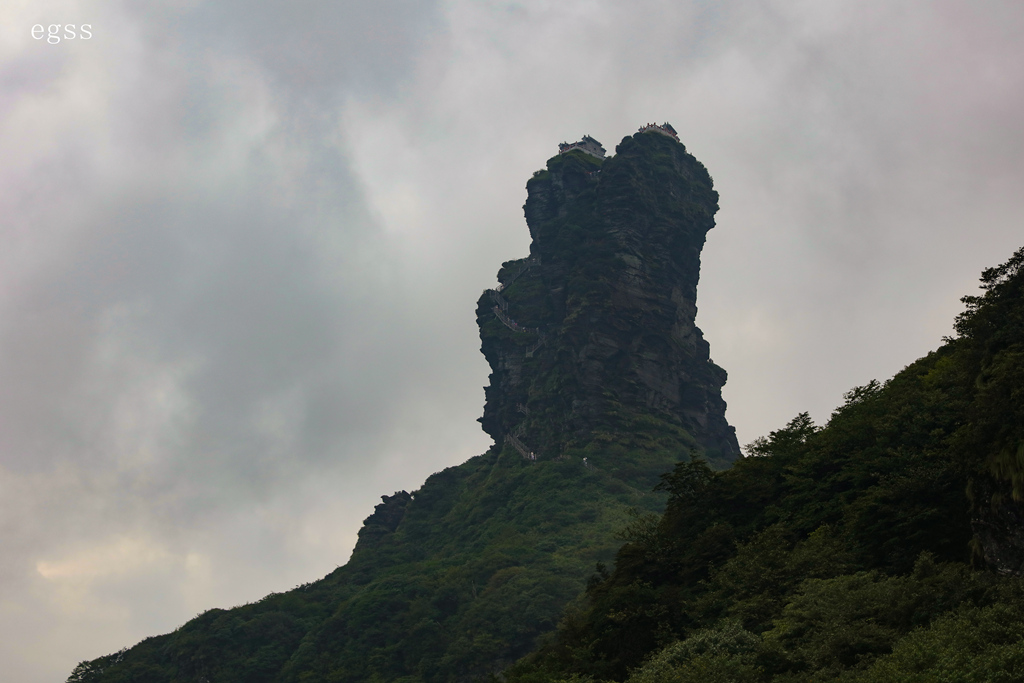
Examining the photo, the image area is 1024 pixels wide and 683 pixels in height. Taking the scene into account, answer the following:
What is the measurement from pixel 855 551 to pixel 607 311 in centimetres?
11055

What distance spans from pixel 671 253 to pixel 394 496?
66000 mm

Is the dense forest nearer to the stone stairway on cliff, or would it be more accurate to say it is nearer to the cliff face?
the cliff face

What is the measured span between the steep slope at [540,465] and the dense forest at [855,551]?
4877cm

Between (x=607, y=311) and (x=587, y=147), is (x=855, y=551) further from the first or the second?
(x=587, y=147)

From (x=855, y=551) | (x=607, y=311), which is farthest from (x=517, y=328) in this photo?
(x=855, y=551)

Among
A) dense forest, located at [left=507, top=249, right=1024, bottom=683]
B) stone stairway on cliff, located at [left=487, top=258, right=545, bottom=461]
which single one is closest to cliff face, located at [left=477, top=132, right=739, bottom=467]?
stone stairway on cliff, located at [left=487, top=258, right=545, bottom=461]

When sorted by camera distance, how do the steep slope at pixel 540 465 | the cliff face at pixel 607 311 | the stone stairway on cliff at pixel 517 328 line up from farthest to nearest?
the stone stairway on cliff at pixel 517 328, the cliff face at pixel 607 311, the steep slope at pixel 540 465

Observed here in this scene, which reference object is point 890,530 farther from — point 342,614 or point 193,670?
point 193,670

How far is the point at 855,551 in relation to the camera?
31969mm

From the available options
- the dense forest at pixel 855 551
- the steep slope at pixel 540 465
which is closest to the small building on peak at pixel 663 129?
the steep slope at pixel 540 465

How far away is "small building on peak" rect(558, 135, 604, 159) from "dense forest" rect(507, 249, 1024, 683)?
432 ft

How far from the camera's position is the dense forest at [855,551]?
2362cm

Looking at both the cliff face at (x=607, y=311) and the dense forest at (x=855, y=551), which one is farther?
Result: the cliff face at (x=607, y=311)

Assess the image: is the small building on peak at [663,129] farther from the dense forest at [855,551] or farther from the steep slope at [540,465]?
the dense forest at [855,551]
